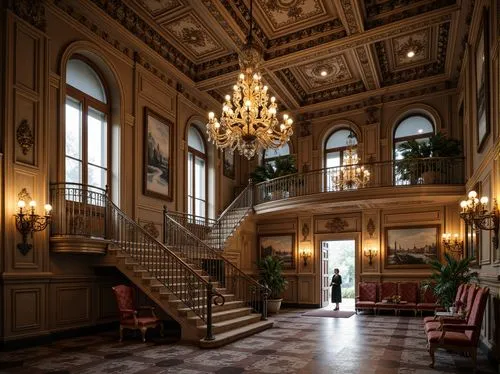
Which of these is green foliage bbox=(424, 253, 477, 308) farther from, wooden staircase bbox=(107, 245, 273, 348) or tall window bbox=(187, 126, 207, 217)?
tall window bbox=(187, 126, 207, 217)

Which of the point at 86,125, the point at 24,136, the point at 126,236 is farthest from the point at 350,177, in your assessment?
the point at 24,136

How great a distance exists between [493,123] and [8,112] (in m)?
8.31

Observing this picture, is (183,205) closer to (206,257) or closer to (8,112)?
(206,257)

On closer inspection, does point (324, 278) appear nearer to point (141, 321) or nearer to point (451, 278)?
point (451, 278)

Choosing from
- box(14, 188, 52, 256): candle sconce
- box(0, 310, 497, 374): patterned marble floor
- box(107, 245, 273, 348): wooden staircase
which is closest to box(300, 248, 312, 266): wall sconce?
box(107, 245, 273, 348): wooden staircase

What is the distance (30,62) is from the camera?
809 centimetres

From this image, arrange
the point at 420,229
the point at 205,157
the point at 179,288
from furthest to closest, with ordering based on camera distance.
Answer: the point at 205,157 < the point at 420,229 < the point at 179,288

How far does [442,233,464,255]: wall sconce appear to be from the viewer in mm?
12303

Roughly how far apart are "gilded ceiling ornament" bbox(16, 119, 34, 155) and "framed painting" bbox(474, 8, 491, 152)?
8198 millimetres

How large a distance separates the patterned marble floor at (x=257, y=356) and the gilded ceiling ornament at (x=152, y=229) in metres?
2.92

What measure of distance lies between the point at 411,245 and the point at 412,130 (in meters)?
3.79

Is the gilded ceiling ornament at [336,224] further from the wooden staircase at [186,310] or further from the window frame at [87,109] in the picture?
the window frame at [87,109]

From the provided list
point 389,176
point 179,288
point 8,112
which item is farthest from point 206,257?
point 389,176

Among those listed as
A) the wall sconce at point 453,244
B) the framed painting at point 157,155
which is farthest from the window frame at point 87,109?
the wall sconce at point 453,244
